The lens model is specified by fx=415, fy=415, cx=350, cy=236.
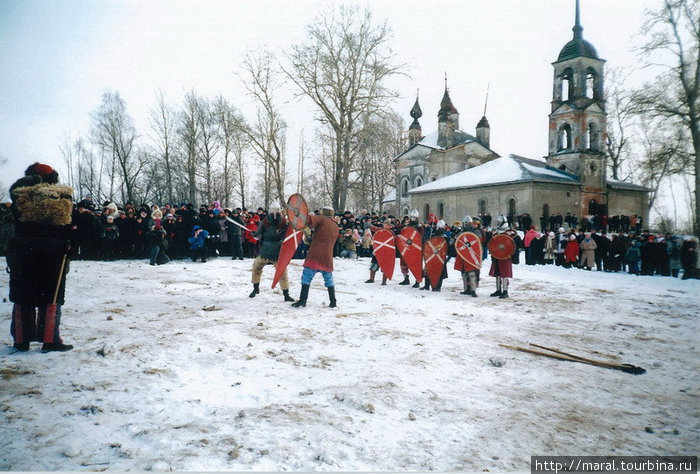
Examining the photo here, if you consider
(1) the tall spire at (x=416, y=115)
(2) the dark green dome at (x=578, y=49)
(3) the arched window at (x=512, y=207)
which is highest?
(1) the tall spire at (x=416, y=115)

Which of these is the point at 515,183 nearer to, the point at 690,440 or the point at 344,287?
the point at 344,287

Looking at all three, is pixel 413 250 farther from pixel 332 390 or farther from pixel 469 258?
pixel 332 390

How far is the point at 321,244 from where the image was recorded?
268 inches

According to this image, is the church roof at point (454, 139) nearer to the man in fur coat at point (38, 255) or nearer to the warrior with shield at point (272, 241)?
the warrior with shield at point (272, 241)

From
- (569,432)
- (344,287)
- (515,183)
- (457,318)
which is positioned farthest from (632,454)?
(515,183)

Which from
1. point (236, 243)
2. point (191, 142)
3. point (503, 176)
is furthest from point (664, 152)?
point (191, 142)

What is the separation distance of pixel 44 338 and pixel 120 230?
9.40 m

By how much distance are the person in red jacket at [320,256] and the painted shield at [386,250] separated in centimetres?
294

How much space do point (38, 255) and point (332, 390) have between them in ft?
10.1

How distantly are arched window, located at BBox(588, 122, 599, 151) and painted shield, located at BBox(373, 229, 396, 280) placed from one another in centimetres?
3148

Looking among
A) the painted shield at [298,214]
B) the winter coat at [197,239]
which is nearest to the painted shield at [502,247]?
the painted shield at [298,214]

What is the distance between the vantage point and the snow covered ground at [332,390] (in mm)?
2500

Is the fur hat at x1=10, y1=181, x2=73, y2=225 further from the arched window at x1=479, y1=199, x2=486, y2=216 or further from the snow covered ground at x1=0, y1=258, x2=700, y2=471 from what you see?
the arched window at x1=479, y1=199, x2=486, y2=216

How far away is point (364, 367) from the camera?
156 inches
